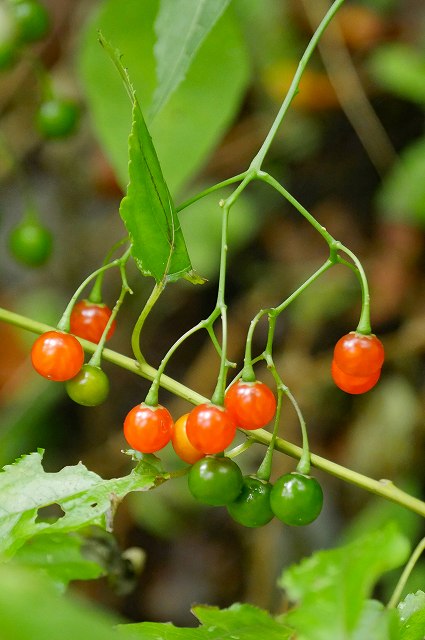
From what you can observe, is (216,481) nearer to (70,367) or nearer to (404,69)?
(70,367)

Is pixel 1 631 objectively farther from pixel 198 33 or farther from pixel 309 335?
pixel 309 335

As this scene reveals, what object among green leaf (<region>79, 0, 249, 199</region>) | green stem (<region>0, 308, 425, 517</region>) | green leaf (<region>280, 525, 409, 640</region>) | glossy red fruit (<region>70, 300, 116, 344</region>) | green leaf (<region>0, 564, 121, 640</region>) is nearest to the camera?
green leaf (<region>0, 564, 121, 640</region>)

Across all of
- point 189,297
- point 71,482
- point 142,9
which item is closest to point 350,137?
point 189,297

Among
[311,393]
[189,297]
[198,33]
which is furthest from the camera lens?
[189,297]

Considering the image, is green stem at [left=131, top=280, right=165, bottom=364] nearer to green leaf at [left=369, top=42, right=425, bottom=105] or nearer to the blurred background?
the blurred background

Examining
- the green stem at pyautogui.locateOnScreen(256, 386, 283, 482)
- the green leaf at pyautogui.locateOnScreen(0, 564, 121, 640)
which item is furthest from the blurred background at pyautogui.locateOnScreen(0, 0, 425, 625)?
the green leaf at pyautogui.locateOnScreen(0, 564, 121, 640)
